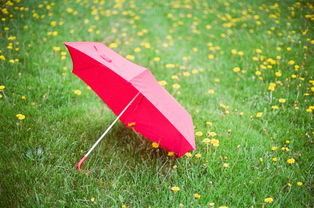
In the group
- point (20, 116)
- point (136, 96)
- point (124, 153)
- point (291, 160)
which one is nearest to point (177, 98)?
point (124, 153)

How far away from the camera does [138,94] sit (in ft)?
6.87

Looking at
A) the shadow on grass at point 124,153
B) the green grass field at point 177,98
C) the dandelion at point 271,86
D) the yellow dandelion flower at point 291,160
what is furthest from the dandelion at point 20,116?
the dandelion at point 271,86

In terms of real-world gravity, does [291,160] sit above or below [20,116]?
below

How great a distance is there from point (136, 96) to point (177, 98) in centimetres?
128

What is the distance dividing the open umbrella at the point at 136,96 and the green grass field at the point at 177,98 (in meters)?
0.26

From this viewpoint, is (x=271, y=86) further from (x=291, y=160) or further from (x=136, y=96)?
(x=136, y=96)

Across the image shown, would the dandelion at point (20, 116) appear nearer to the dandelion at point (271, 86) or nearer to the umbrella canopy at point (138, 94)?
the umbrella canopy at point (138, 94)

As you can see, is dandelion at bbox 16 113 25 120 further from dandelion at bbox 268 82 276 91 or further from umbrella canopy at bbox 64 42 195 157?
dandelion at bbox 268 82 276 91

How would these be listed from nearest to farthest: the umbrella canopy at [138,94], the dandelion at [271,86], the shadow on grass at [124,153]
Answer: the umbrella canopy at [138,94] < the shadow on grass at [124,153] < the dandelion at [271,86]

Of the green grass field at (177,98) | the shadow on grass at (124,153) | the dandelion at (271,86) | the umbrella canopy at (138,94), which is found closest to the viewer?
the umbrella canopy at (138,94)

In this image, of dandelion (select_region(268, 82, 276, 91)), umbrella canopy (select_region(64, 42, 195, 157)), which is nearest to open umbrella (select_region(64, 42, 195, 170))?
umbrella canopy (select_region(64, 42, 195, 157))

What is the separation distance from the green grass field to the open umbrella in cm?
26

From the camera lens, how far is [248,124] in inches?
113

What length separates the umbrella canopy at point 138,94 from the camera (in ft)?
5.70
